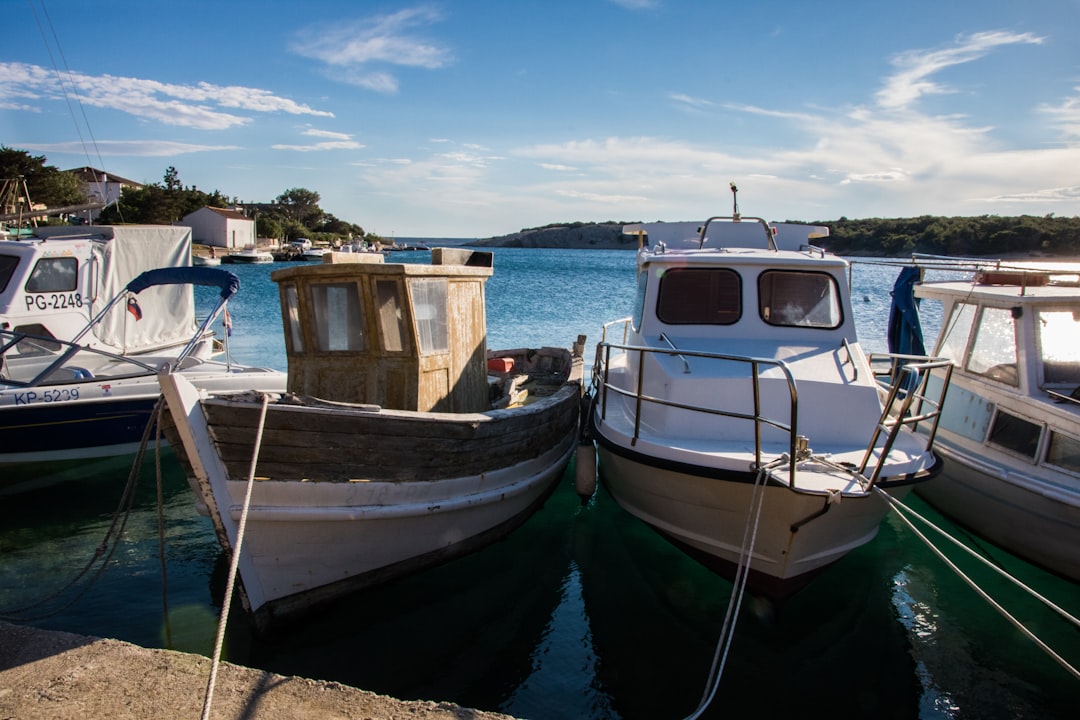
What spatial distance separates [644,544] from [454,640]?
2.80 metres

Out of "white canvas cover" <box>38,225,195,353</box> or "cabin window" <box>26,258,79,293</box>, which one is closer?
"cabin window" <box>26,258,79,293</box>

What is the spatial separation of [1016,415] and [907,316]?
341cm

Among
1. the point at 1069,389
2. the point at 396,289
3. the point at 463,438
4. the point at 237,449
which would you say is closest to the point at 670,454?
the point at 463,438

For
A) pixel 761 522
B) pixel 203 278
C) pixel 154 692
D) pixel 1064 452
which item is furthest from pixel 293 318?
pixel 1064 452

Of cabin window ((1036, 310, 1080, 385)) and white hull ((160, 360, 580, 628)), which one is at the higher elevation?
cabin window ((1036, 310, 1080, 385))

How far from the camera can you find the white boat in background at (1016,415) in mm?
6531

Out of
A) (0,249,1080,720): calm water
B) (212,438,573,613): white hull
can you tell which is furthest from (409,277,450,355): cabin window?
(0,249,1080,720): calm water

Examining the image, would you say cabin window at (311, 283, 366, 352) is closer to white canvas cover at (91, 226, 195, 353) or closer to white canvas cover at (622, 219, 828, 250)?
white canvas cover at (622, 219, 828, 250)

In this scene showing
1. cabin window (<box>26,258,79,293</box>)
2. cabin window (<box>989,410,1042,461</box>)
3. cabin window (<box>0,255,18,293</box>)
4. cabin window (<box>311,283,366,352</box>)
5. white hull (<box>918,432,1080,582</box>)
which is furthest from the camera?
cabin window (<box>26,258,79,293</box>)

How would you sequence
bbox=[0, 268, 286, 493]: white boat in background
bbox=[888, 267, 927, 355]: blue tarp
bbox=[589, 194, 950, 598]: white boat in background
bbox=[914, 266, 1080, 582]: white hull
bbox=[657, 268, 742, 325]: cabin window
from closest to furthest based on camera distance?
bbox=[589, 194, 950, 598]: white boat in background
bbox=[914, 266, 1080, 582]: white hull
bbox=[657, 268, 742, 325]: cabin window
bbox=[0, 268, 286, 493]: white boat in background
bbox=[888, 267, 927, 355]: blue tarp

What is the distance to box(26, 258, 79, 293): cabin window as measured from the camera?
11039 mm

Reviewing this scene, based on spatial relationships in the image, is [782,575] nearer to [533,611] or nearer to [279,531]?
[533,611]

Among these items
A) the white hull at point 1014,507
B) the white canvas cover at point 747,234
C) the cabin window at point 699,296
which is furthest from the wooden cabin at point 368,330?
the white hull at point 1014,507

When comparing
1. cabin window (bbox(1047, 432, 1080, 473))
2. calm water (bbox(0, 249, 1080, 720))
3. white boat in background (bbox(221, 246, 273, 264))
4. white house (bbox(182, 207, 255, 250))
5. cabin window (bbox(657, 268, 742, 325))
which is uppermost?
white house (bbox(182, 207, 255, 250))
